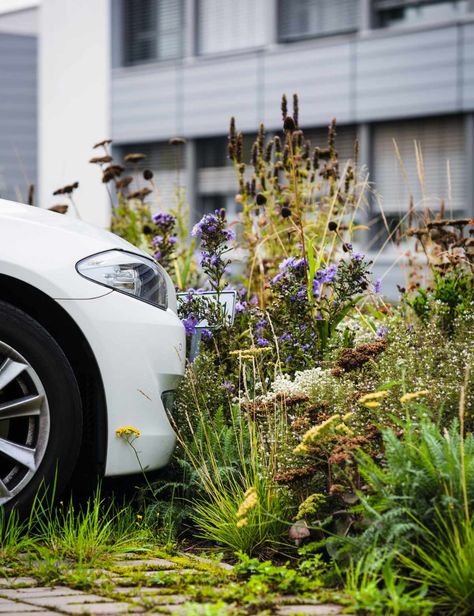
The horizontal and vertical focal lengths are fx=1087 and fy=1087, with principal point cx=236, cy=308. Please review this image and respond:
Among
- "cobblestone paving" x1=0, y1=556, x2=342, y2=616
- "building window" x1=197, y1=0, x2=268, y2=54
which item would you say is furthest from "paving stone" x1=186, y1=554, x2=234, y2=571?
"building window" x1=197, y1=0, x2=268, y2=54

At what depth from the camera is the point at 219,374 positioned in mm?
5285

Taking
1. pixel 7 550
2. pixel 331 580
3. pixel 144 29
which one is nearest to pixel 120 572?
pixel 7 550

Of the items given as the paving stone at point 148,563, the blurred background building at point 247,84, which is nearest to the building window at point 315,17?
the blurred background building at point 247,84

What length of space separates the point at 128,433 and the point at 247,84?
15970 mm

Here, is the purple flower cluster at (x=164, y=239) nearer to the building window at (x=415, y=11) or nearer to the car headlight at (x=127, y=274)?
the car headlight at (x=127, y=274)

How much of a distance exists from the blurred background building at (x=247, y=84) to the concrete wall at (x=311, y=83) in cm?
2

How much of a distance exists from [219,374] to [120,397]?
99cm

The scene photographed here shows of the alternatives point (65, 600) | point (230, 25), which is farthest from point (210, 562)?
point (230, 25)

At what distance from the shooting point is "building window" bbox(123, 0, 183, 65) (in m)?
21.1

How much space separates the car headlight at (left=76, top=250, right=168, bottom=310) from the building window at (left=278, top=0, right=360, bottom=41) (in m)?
14.7

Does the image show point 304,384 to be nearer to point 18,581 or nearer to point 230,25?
point 18,581

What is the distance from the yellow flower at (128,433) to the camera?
435 cm

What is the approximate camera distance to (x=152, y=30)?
21562 mm

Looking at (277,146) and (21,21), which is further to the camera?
(21,21)
